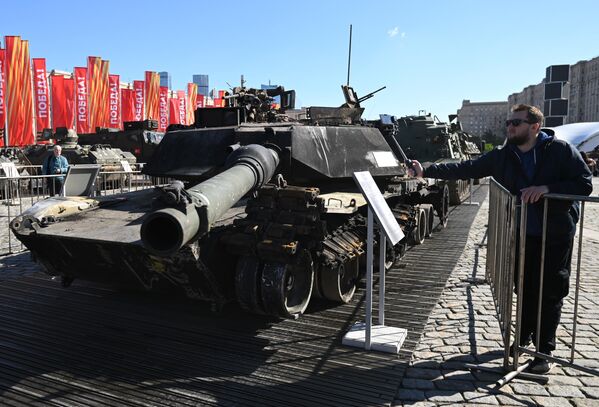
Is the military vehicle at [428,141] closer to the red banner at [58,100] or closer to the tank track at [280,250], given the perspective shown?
the tank track at [280,250]

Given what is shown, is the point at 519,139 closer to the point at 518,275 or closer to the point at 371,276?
the point at 518,275

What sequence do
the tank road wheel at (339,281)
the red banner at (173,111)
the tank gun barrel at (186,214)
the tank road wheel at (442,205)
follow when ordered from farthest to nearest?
the red banner at (173,111) → the tank road wheel at (442,205) → the tank road wheel at (339,281) → the tank gun barrel at (186,214)

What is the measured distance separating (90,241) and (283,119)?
4.27 m

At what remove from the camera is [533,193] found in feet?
12.5

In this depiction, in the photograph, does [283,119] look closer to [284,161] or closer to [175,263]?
[284,161]

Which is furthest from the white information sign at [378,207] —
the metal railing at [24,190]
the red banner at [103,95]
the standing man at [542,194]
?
the red banner at [103,95]

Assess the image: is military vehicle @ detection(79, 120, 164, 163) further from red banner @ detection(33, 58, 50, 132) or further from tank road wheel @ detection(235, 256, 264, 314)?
tank road wheel @ detection(235, 256, 264, 314)

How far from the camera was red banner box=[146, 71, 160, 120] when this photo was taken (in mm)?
32250

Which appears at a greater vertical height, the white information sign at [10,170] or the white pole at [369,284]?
the white information sign at [10,170]

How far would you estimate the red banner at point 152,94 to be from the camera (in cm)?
3225

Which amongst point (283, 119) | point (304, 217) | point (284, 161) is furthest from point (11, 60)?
point (304, 217)

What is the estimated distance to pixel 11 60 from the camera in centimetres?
2186

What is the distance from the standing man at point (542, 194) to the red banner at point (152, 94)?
30708mm

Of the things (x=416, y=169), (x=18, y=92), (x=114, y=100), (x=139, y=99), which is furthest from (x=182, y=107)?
(x=416, y=169)
